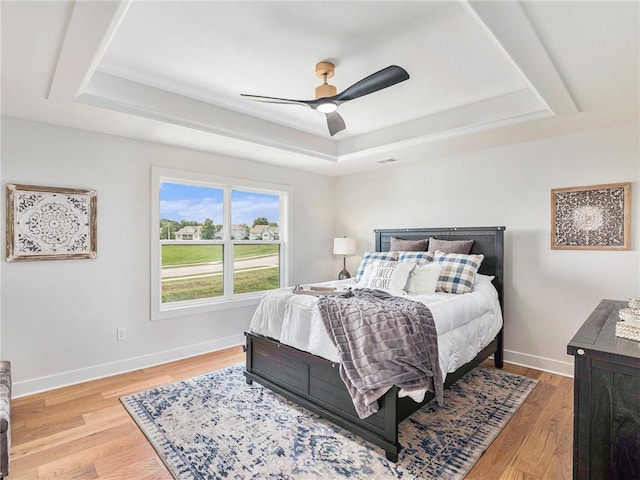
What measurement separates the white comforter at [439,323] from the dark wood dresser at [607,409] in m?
0.85

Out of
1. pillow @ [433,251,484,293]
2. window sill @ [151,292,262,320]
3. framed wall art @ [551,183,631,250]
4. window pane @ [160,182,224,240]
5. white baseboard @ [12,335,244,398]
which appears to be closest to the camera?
white baseboard @ [12,335,244,398]

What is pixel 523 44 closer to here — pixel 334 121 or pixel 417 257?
pixel 334 121

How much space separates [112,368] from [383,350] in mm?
2803

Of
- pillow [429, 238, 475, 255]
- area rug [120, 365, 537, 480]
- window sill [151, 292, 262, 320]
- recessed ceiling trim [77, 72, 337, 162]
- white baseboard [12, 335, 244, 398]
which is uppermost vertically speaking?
recessed ceiling trim [77, 72, 337, 162]

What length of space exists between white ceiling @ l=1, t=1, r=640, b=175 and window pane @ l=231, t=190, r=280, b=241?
31.8 inches

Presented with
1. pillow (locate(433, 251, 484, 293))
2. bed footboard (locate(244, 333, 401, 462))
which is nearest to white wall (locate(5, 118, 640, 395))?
pillow (locate(433, 251, 484, 293))

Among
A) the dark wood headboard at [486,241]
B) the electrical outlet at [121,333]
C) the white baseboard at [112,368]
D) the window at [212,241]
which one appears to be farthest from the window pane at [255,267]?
the dark wood headboard at [486,241]

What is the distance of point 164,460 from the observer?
201 cm

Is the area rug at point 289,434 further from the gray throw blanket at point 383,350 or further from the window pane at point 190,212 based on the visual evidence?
the window pane at point 190,212

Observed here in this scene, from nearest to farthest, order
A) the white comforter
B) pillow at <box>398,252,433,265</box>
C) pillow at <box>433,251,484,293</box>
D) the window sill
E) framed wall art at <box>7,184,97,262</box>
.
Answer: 1. the white comforter
2. framed wall art at <box>7,184,97,262</box>
3. pillow at <box>433,251,484,293</box>
4. pillow at <box>398,252,433,265</box>
5. the window sill

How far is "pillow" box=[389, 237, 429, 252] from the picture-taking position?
13.1 feet

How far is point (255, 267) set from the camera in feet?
15.2

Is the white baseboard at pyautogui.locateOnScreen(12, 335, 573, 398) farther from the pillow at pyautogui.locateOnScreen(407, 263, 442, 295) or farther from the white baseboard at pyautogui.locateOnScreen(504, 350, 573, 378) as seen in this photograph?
the pillow at pyautogui.locateOnScreen(407, 263, 442, 295)

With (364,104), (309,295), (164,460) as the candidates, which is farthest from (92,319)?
(364,104)
